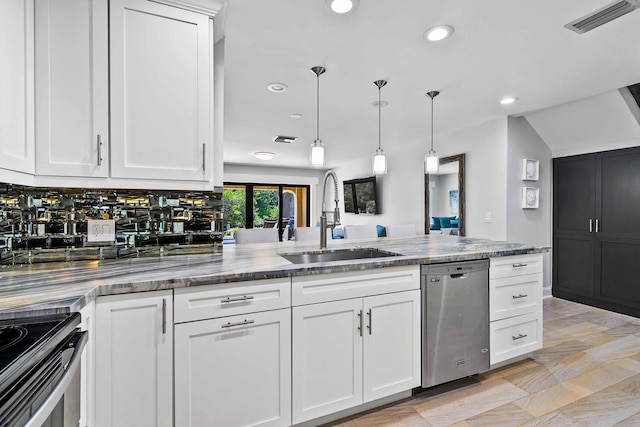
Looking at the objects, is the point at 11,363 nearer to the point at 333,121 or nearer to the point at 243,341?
the point at 243,341

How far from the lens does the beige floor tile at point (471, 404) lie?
1832 mm

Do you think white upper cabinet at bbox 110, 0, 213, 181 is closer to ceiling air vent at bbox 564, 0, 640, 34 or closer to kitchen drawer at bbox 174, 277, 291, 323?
kitchen drawer at bbox 174, 277, 291, 323

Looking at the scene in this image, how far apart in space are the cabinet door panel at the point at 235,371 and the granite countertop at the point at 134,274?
0.22 metres

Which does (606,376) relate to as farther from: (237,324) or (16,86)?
(16,86)

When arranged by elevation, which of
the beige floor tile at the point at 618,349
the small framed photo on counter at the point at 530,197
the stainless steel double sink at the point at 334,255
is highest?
the small framed photo on counter at the point at 530,197

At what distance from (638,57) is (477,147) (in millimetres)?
1870

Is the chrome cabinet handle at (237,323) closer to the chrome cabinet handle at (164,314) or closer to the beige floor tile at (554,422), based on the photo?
the chrome cabinet handle at (164,314)

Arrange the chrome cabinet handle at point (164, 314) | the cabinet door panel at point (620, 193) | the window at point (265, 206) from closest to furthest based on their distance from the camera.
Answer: the chrome cabinet handle at point (164, 314)
the cabinet door panel at point (620, 193)
the window at point (265, 206)

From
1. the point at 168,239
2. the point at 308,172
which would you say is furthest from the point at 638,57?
the point at 308,172

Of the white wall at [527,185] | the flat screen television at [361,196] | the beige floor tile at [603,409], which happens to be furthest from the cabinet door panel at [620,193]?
the flat screen television at [361,196]

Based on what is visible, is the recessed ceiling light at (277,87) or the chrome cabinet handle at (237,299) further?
the recessed ceiling light at (277,87)

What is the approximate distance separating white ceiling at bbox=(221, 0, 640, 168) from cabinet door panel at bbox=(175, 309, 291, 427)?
1.72 m

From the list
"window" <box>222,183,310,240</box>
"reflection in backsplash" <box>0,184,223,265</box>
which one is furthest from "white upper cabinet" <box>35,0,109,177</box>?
"window" <box>222,183,310,240</box>

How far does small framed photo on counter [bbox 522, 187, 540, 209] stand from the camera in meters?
3.91
